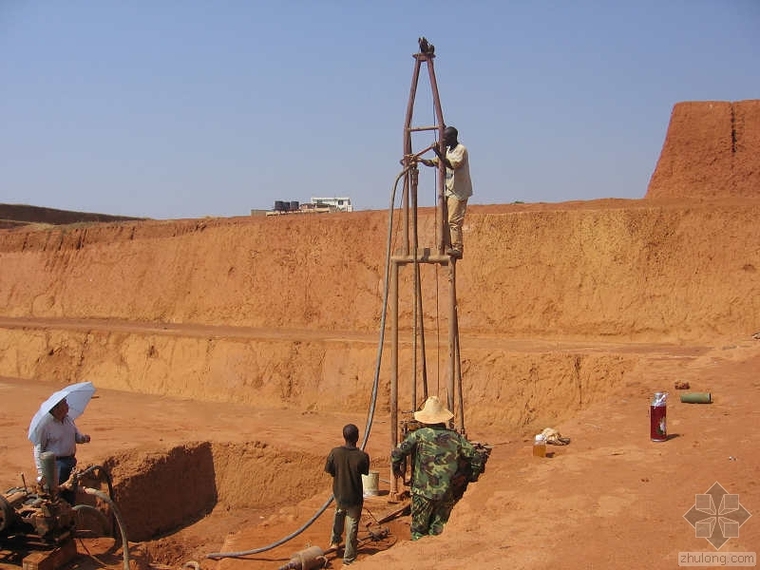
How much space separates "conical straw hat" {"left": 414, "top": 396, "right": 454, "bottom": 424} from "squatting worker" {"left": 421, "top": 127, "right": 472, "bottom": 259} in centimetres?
240

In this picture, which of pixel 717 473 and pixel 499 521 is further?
pixel 717 473

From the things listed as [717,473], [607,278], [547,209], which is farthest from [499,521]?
[547,209]

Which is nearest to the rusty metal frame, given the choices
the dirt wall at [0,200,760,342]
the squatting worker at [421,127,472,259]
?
the squatting worker at [421,127,472,259]

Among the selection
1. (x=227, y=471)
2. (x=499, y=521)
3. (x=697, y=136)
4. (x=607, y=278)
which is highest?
(x=697, y=136)

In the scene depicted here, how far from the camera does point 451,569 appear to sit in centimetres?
488

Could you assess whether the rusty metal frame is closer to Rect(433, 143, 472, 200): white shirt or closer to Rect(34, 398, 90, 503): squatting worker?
Rect(433, 143, 472, 200): white shirt

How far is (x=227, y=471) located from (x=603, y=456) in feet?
22.7

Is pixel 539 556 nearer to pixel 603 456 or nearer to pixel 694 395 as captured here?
pixel 603 456

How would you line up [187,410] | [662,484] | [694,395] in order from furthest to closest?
[187,410] → [694,395] → [662,484]

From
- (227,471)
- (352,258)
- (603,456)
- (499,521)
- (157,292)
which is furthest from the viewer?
(157,292)

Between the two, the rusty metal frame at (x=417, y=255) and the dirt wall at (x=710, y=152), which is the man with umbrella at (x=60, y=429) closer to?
the rusty metal frame at (x=417, y=255)

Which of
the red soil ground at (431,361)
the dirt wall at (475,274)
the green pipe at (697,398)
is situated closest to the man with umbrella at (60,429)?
the red soil ground at (431,361)

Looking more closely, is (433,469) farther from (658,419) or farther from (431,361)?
(431,361)

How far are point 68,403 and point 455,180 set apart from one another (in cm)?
466
